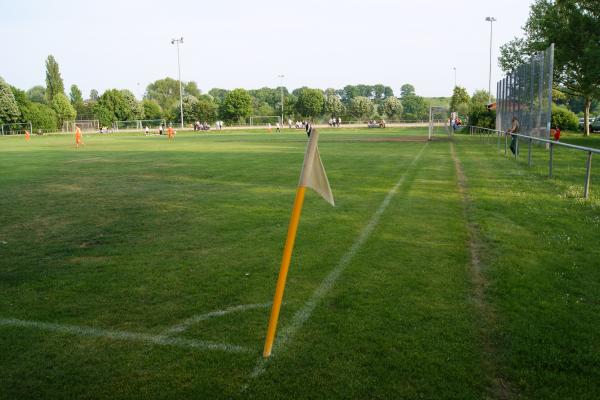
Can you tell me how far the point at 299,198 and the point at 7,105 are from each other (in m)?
86.1

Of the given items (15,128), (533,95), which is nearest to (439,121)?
(533,95)

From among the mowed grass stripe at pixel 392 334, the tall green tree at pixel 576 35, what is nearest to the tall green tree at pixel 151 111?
the tall green tree at pixel 576 35

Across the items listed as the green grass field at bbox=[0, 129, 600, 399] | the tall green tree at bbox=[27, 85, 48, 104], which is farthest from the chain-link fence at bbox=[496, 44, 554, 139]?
the tall green tree at bbox=[27, 85, 48, 104]

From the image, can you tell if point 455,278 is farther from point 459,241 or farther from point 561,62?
point 561,62

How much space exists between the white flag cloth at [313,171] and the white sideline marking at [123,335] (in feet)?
4.44

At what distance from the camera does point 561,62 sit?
1266 inches

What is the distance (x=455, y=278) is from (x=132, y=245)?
14.4 feet

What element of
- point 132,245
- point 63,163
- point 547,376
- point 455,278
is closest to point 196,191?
point 132,245

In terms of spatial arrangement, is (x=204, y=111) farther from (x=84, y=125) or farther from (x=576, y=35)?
(x=576, y=35)

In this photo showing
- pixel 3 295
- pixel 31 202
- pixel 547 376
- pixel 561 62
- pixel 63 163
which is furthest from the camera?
pixel 561 62

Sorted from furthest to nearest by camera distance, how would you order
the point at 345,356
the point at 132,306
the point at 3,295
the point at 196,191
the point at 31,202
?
1. the point at 196,191
2. the point at 31,202
3. the point at 3,295
4. the point at 132,306
5. the point at 345,356

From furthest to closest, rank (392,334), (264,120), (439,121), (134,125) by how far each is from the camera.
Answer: (264,120), (439,121), (134,125), (392,334)

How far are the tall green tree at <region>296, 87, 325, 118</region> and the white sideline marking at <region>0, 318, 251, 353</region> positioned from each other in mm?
102279

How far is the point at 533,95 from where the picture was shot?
2427 cm
